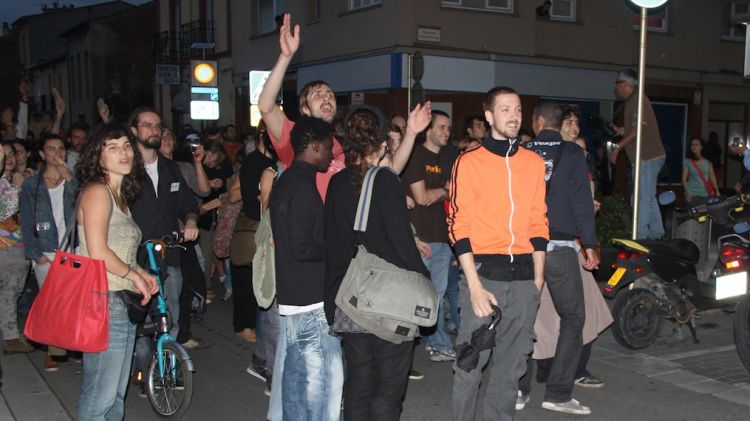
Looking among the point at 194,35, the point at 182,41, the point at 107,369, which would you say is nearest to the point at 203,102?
the point at 107,369

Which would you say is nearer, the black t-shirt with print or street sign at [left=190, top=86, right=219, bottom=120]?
the black t-shirt with print

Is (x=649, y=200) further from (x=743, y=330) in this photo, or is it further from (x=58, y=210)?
(x=58, y=210)

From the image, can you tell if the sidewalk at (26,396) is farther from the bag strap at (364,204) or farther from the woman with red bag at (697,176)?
the woman with red bag at (697,176)

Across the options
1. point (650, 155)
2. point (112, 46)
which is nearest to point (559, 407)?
point (650, 155)

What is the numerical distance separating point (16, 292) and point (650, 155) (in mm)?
7560

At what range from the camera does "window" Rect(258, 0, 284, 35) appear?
2331 cm

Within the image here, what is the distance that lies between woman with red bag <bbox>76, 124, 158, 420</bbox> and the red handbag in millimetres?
91

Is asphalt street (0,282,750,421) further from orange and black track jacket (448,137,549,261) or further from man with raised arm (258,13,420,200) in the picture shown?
man with raised arm (258,13,420,200)

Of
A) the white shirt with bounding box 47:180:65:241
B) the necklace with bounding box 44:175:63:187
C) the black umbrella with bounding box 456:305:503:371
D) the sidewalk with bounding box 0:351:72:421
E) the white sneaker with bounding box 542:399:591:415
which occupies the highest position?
the necklace with bounding box 44:175:63:187

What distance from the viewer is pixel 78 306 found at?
413 centimetres

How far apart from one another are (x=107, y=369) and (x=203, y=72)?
1100 cm

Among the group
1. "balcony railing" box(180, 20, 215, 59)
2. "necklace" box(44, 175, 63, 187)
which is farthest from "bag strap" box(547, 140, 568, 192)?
"balcony railing" box(180, 20, 215, 59)

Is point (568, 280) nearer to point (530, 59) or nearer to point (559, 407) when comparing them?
point (559, 407)

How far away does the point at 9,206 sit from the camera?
24.5 feet
